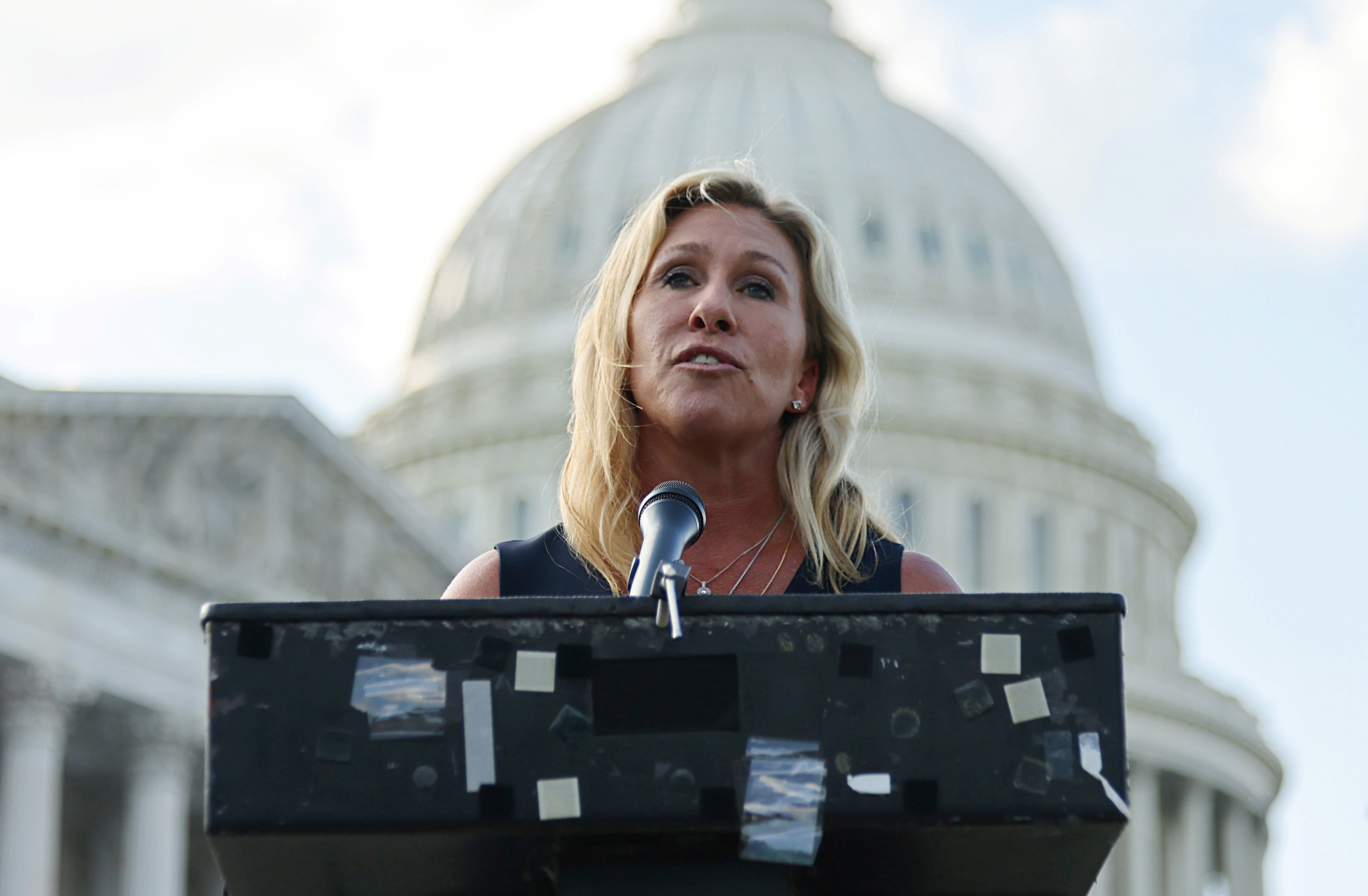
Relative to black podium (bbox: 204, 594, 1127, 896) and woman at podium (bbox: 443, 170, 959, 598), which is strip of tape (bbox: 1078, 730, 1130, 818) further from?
woman at podium (bbox: 443, 170, 959, 598)

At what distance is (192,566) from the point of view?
37.9 metres

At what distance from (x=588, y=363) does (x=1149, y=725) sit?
71.8 metres

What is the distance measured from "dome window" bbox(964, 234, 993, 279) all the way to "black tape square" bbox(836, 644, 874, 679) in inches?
3086

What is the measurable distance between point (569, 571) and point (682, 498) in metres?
0.54

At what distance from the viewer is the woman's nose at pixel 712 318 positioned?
3.95 metres

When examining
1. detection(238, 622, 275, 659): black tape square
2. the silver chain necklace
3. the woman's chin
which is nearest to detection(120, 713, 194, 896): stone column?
the silver chain necklace

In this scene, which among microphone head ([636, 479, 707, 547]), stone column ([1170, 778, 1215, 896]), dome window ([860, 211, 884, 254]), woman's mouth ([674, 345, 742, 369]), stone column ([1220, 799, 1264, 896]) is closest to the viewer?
microphone head ([636, 479, 707, 547])

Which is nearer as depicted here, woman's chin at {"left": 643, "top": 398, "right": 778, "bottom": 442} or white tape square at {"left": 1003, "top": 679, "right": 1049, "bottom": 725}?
white tape square at {"left": 1003, "top": 679, "right": 1049, "bottom": 725}

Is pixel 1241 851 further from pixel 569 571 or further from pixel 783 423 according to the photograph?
pixel 569 571

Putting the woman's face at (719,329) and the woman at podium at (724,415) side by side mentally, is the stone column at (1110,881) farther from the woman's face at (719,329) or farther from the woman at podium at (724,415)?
the woman's face at (719,329)

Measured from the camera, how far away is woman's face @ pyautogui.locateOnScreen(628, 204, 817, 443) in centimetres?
395

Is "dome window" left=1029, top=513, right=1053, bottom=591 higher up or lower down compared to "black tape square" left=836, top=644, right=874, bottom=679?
higher up

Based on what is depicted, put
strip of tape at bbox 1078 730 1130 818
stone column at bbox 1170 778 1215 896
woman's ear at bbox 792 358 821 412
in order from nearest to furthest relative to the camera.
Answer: strip of tape at bbox 1078 730 1130 818, woman's ear at bbox 792 358 821 412, stone column at bbox 1170 778 1215 896

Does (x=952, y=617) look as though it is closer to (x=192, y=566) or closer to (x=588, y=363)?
(x=588, y=363)
